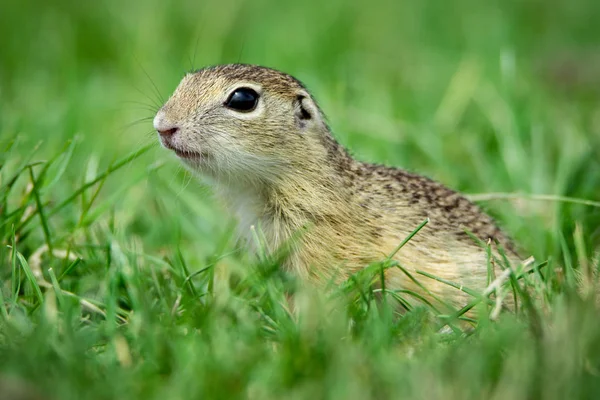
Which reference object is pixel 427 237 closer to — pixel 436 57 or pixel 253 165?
pixel 253 165

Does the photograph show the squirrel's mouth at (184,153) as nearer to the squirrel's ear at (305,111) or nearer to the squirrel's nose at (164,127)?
the squirrel's nose at (164,127)

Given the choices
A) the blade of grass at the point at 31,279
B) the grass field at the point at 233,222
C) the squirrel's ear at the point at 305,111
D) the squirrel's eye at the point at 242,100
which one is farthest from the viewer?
the squirrel's ear at the point at 305,111

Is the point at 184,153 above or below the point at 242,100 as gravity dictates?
below

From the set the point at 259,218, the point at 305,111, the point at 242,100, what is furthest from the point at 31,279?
the point at 305,111

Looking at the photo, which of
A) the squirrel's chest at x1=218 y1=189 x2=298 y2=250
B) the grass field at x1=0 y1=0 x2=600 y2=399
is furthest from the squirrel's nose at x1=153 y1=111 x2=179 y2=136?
the squirrel's chest at x1=218 y1=189 x2=298 y2=250

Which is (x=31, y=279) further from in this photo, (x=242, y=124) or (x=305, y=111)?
(x=305, y=111)

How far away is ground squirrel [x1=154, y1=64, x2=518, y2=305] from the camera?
4090 millimetres

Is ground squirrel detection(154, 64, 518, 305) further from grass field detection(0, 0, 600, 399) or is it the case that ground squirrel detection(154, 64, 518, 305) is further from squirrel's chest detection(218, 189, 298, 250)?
grass field detection(0, 0, 600, 399)

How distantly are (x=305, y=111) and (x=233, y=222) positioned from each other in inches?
28.4

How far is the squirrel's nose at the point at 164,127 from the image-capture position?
4.05 metres

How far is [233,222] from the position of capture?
14.8 feet

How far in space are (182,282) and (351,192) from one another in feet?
3.46

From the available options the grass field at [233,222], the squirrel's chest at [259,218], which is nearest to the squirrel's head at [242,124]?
the squirrel's chest at [259,218]

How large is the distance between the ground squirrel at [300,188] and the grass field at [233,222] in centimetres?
28
